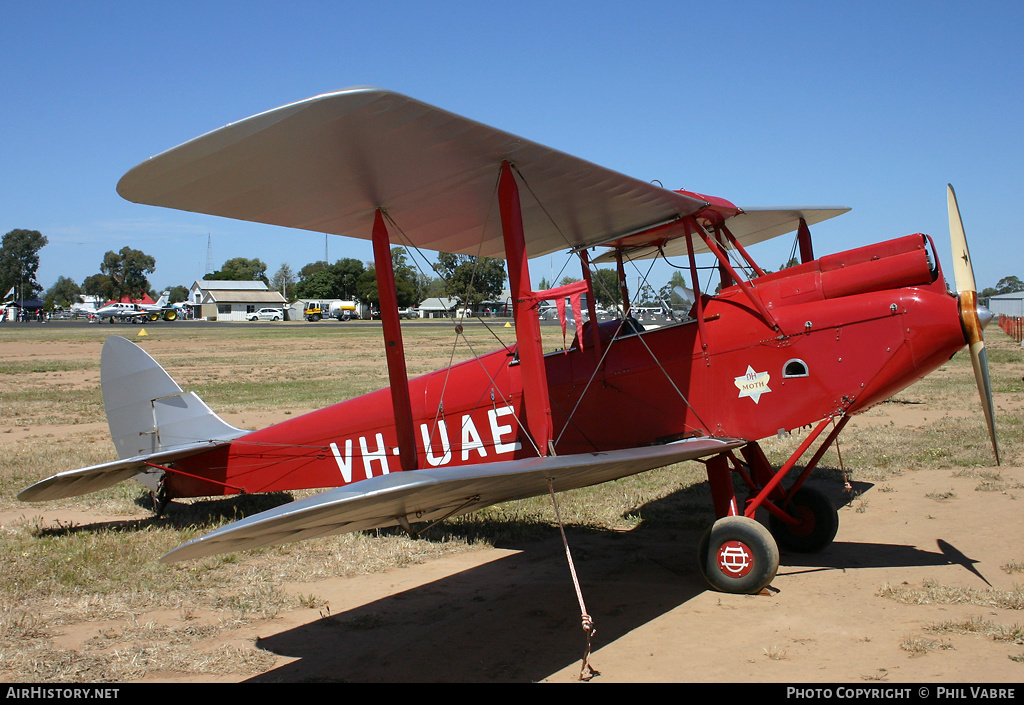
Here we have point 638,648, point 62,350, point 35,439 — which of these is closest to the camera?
point 638,648

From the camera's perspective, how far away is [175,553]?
2.99 metres

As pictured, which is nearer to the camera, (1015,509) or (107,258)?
(1015,509)

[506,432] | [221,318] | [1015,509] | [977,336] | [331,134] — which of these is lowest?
[1015,509]

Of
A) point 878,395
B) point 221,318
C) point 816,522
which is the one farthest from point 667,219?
point 221,318

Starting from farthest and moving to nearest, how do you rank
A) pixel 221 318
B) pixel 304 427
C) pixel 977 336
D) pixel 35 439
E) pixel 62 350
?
pixel 221 318, pixel 62 350, pixel 35 439, pixel 304 427, pixel 977 336

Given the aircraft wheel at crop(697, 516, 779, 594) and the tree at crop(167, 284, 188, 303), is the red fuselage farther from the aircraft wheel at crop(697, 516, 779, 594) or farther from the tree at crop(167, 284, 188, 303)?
the tree at crop(167, 284, 188, 303)

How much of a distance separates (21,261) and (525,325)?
16237 centimetres

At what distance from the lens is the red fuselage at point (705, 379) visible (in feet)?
17.4

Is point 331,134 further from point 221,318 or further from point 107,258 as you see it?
point 107,258

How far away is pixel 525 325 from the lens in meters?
5.00

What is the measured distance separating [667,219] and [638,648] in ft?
11.8

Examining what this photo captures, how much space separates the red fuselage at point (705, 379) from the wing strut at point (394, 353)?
0.61m

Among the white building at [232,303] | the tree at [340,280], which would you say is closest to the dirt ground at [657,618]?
the white building at [232,303]

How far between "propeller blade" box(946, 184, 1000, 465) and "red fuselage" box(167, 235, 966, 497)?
0.30 feet
